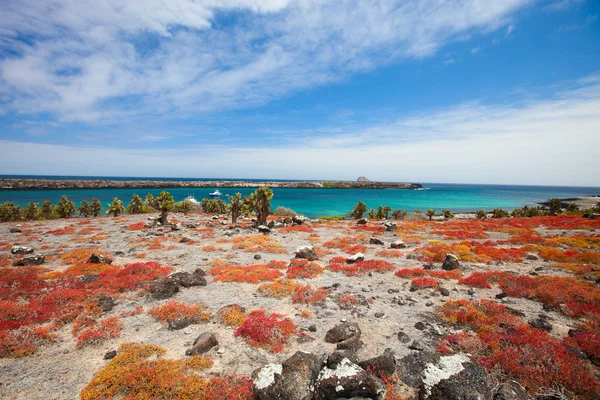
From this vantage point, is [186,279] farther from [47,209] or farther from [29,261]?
[47,209]

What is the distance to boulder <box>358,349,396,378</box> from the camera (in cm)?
921

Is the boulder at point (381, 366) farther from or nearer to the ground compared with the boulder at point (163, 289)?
farther from the ground

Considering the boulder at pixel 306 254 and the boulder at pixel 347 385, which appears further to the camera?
the boulder at pixel 306 254

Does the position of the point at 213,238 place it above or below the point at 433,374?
below

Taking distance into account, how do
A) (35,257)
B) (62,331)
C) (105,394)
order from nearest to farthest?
1. (105,394)
2. (62,331)
3. (35,257)

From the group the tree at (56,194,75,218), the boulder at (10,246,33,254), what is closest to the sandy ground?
the boulder at (10,246,33,254)

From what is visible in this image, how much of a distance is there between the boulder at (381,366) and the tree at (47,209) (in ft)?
264

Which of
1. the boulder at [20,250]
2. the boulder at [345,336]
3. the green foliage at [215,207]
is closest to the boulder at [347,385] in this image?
the boulder at [345,336]

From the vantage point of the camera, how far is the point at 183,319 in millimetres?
13297

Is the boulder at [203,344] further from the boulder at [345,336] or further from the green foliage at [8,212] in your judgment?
the green foliage at [8,212]

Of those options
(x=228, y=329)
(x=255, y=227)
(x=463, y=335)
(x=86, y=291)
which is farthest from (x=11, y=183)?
(x=463, y=335)

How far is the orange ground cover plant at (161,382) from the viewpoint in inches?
329

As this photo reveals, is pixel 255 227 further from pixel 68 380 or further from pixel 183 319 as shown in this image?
pixel 68 380

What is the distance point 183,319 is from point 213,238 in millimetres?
24559
